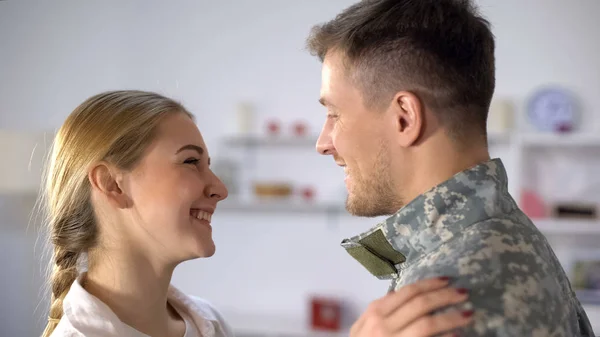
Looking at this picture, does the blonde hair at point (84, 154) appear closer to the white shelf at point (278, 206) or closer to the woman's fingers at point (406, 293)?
the woman's fingers at point (406, 293)

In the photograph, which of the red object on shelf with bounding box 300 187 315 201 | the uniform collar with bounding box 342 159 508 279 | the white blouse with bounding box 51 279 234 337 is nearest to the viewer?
the uniform collar with bounding box 342 159 508 279

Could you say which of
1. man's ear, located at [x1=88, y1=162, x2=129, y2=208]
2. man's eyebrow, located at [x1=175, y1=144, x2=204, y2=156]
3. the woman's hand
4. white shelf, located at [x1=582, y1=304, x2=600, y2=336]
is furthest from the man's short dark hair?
white shelf, located at [x1=582, y1=304, x2=600, y2=336]

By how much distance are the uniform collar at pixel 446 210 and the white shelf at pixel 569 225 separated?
3.44m

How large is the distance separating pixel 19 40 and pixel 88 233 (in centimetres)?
421

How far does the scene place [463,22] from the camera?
4.37 feet

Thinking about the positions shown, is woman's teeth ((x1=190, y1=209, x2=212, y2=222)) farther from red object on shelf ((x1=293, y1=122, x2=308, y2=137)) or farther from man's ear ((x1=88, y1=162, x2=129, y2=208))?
red object on shelf ((x1=293, y1=122, x2=308, y2=137))

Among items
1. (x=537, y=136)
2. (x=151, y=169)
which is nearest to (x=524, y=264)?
(x=151, y=169)

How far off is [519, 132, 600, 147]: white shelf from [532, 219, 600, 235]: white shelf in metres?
0.48

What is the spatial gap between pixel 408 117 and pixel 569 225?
354 cm

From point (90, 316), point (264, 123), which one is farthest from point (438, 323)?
point (264, 123)

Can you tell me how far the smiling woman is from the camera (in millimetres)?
1834

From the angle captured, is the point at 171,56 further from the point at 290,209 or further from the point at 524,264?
the point at 524,264

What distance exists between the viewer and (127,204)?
186cm

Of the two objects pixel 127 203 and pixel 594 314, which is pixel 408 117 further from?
pixel 594 314
